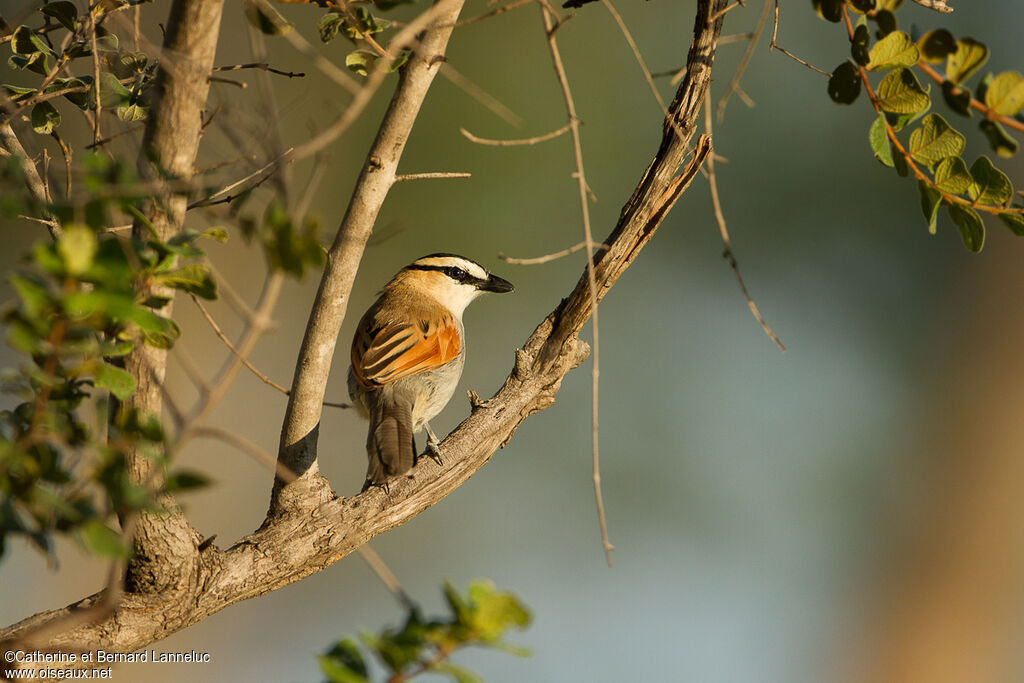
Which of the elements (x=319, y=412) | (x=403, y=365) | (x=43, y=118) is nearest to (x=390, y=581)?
(x=319, y=412)

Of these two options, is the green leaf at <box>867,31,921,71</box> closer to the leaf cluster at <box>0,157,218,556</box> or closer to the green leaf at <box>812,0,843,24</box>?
the green leaf at <box>812,0,843,24</box>

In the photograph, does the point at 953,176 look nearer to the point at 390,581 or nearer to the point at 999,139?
the point at 999,139

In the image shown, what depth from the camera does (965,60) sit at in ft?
7.69

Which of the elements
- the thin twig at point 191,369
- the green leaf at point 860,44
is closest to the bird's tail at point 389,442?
the thin twig at point 191,369

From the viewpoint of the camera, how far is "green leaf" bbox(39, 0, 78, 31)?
9.85 feet

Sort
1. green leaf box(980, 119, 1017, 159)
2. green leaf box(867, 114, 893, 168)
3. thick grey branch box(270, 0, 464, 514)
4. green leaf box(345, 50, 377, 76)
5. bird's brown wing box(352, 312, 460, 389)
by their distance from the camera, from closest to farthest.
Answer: green leaf box(980, 119, 1017, 159) → green leaf box(867, 114, 893, 168) → thick grey branch box(270, 0, 464, 514) → green leaf box(345, 50, 377, 76) → bird's brown wing box(352, 312, 460, 389)

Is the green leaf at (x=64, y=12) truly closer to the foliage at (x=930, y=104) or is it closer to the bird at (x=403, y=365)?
the bird at (x=403, y=365)

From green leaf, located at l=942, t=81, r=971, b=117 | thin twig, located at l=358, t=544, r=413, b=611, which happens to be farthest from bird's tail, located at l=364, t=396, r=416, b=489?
green leaf, located at l=942, t=81, r=971, b=117

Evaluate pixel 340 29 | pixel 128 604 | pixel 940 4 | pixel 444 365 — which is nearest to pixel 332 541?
pixel 128 604

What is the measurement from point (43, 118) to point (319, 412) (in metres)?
1.32

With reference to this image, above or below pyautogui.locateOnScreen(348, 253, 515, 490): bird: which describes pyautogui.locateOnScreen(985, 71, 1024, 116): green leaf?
below

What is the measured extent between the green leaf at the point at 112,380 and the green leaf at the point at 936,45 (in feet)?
A: 6.95

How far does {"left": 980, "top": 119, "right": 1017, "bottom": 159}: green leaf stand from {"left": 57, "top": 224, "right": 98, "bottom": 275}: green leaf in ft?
6.81

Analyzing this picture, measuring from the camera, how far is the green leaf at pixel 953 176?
2541mm
